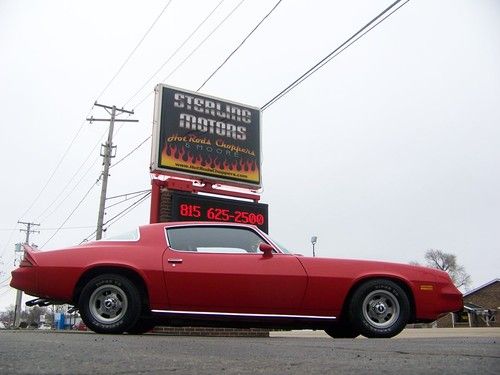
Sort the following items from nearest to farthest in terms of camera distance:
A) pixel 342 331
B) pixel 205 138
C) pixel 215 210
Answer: pixel 342 331, pixel 215 210, pixel 205 138

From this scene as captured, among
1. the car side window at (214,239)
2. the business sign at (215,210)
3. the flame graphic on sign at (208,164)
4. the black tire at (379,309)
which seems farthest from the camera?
the flame graphic on sign at (208,164)

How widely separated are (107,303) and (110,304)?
0.11 feet

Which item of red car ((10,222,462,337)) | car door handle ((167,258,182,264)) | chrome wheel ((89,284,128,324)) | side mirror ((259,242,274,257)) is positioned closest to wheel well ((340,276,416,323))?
red car ((10,222,462,337))

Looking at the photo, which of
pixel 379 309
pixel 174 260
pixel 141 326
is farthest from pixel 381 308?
pixel 141 326

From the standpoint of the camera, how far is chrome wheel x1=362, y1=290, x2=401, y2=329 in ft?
17.9

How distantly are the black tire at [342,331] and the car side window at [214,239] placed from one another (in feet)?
4.20

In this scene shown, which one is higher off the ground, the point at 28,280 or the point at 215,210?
the point at 215,210

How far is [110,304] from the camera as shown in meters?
5.34

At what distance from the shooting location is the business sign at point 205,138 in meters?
13.0

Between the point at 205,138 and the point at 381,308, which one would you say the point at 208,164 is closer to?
the point at 205,138

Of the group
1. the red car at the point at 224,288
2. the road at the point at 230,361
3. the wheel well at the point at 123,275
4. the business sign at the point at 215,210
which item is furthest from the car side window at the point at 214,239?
the business sign at the point at 215,210

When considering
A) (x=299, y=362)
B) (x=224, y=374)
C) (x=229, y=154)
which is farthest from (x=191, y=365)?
(x=229, y=154)

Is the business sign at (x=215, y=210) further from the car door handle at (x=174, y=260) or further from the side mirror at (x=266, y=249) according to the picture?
the side mirror at (x=266, y=249)

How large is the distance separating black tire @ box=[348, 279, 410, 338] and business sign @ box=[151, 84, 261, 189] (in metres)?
8.08
